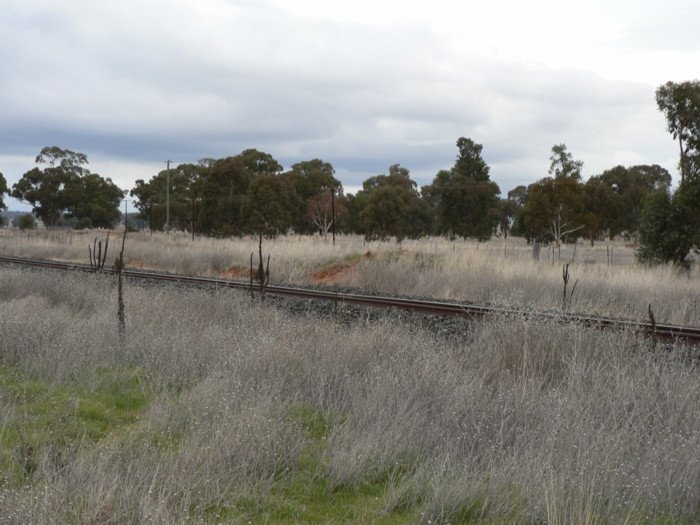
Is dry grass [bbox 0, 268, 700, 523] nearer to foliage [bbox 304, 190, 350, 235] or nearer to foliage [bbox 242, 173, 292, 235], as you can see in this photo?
foliage [bbox 242, 173, 292, 235]

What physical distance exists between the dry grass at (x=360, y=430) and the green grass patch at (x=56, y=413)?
37mm

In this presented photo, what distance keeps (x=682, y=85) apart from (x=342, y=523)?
91.4ft

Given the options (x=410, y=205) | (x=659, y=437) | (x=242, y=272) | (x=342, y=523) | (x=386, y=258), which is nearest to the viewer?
(x=342, y=523)

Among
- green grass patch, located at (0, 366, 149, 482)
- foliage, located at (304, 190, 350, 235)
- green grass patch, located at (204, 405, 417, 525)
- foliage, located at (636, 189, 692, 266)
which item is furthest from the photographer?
foliage, located at (304, 190, 350, 235)

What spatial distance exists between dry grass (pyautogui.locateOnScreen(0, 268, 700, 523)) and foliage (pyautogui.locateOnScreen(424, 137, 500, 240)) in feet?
150

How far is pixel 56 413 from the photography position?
6.38 meters

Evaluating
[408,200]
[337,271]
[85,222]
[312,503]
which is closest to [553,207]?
[408,200]

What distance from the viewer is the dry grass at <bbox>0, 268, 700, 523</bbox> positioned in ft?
14.5

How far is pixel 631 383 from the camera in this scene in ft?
20.3

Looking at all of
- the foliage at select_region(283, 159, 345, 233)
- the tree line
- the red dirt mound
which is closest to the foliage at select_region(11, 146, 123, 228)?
the tree line

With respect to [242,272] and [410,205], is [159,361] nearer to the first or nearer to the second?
[242,272]

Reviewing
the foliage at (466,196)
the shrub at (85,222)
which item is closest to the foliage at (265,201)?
the foliage at (466,196)

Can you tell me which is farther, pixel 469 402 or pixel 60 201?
pixel 60 201

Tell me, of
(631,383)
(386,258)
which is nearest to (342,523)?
(631,383)
